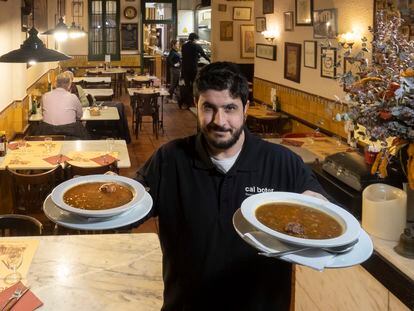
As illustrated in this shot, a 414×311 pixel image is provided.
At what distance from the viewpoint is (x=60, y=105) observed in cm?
608

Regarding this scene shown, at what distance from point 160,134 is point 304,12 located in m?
4.08

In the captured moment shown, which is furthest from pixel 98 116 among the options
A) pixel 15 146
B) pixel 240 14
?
pixel 240 14

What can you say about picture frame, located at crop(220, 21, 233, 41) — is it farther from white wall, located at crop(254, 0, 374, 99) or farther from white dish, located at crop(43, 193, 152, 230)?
white dish, located at crop(43, 193, 152, 230)

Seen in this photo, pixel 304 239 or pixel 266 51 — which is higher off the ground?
pixel 266 51

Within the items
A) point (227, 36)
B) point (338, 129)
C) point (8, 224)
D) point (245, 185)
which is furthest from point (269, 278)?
point (227, 36)

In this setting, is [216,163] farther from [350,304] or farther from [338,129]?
[338,129]

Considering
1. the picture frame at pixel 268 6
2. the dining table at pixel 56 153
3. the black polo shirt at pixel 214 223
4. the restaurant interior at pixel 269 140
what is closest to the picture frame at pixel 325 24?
the restaurant interior at pixel 269 140

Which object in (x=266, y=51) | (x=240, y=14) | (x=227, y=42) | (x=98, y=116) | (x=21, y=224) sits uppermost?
(x=240, y=14)

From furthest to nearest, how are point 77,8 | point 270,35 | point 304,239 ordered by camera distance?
point 77,8 → point 270,35 → point 304,239

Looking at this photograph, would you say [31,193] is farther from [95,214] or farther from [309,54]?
[309,54]

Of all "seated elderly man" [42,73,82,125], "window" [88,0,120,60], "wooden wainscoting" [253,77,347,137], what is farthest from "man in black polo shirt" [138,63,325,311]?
"window" [88,0,120,60]

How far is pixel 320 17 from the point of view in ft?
19.6

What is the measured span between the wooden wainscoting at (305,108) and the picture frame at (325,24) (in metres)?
0.73

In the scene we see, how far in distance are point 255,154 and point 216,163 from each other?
0.15 meters
